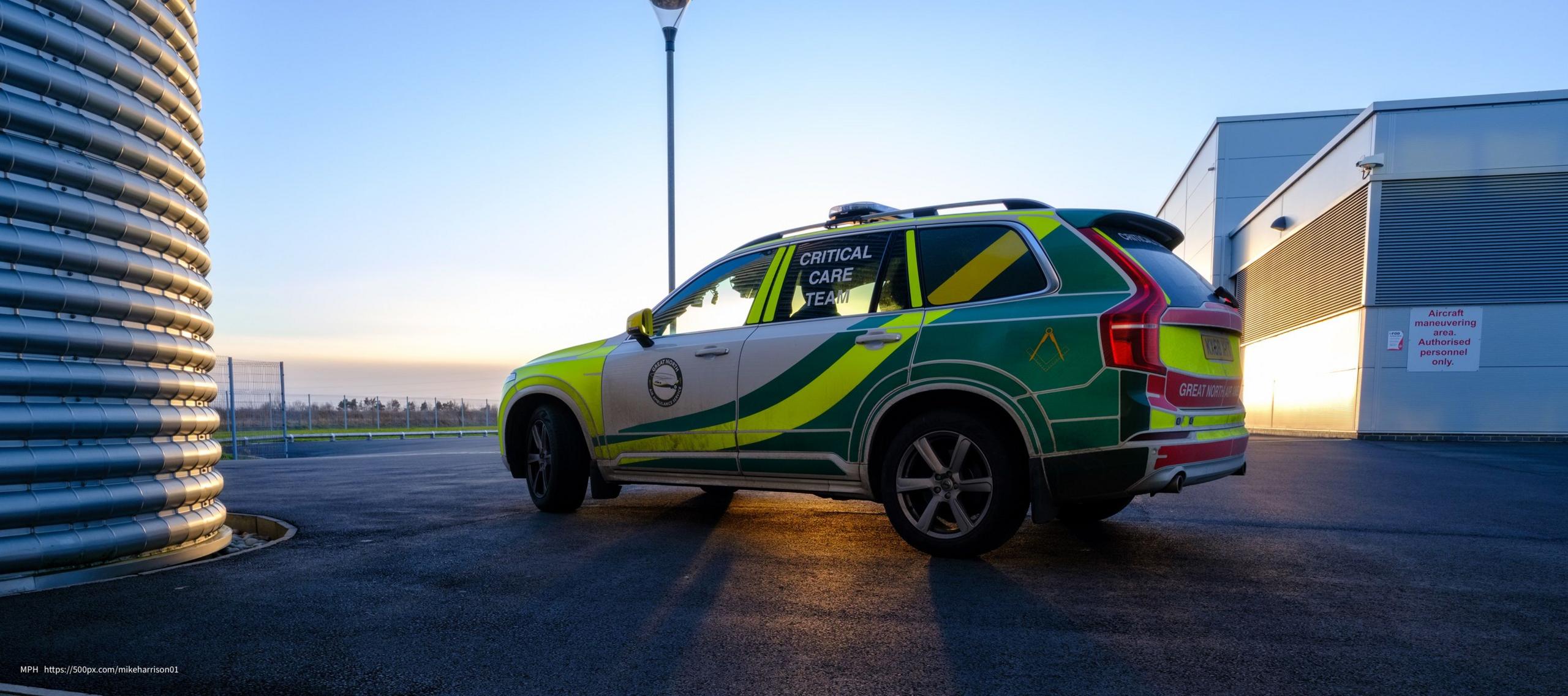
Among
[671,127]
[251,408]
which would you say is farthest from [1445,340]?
[251,408]

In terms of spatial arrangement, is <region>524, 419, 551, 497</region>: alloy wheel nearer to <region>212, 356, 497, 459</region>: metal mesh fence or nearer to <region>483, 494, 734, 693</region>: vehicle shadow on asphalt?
<region>483, 494, 734, 693</region>: vehicle shadow on asphalt

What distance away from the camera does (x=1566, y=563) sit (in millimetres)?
4520

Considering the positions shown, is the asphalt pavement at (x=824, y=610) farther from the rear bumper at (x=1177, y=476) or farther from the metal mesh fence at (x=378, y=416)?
the metal mesh fence at (x=378, y=416)

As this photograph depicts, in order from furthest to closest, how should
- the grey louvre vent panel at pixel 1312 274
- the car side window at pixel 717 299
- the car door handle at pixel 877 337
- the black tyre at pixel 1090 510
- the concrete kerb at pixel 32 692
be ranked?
the grey louvre vent panel at pixel 1312 274 → the car side window at pixel 717 299 → the black tyre at pixel 1090 510 → the car door handle at pixel 877 337 → the concrete kerb at pixel 32 692

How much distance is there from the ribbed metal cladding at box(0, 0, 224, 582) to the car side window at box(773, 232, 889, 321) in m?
3.19

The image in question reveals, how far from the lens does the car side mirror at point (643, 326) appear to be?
5859mm

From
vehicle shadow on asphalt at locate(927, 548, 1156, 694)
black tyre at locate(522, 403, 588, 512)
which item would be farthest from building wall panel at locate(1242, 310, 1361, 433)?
vehicle shadow on asphalt at locate(927, 548, 1156, 694)

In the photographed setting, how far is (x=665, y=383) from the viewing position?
5773 millimetres

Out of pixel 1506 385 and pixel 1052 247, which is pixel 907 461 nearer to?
pixel 1052 247

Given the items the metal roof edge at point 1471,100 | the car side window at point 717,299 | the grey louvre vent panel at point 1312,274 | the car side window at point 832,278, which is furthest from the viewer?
the grey louvre vent panel at point 1312,274

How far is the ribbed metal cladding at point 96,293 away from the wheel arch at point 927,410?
11.4ft

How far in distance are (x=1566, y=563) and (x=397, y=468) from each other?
12.1 m

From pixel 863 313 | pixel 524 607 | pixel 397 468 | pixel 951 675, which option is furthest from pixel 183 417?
pixel 397 468

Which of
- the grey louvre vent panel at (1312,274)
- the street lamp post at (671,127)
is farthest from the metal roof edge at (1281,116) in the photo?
the street lamp post at (671,127)
